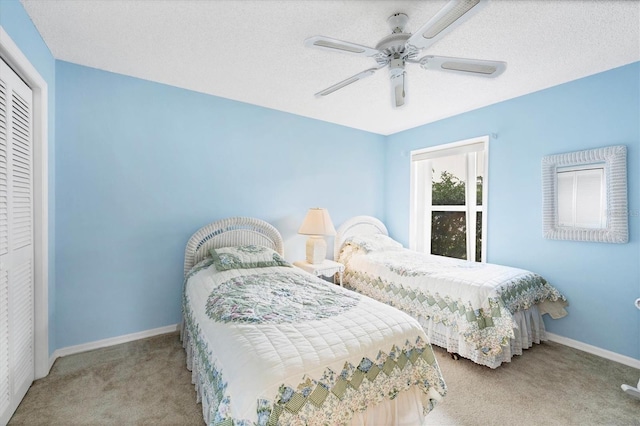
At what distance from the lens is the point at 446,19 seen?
1.44m

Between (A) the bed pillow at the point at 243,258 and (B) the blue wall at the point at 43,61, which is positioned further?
(A) the bed pillow at the point at 243,258

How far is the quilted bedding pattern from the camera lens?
3.94ft

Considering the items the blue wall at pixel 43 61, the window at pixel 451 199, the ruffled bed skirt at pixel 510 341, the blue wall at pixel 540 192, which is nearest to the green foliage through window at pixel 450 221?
the window at pixel 451 199

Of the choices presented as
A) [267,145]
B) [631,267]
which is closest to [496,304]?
[631,267]

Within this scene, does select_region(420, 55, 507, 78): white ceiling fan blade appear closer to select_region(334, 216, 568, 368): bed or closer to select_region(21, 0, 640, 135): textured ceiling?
select_region(21, 0, 640, 135): textured ceiling

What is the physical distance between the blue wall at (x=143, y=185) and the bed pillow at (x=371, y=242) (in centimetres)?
83

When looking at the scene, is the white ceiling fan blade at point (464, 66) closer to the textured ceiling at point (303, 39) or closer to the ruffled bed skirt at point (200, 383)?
the textured ceiling at point (303, 39)

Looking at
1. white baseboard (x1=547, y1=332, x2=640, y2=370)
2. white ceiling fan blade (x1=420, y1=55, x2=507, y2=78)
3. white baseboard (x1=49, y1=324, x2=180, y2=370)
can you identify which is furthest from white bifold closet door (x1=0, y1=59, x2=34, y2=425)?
white baseboard (x1=547, y1=332, x2=640, y2=370)

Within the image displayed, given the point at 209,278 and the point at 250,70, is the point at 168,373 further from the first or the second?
the point at 250,70

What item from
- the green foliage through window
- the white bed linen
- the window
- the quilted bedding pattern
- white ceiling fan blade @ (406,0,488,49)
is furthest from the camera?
the green foliage through window

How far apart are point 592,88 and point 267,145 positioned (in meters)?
3.23

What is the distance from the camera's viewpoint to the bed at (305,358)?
1.21 metres

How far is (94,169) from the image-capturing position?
2588 millimetres

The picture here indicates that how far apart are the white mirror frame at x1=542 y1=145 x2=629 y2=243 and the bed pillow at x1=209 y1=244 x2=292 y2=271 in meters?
2.70
